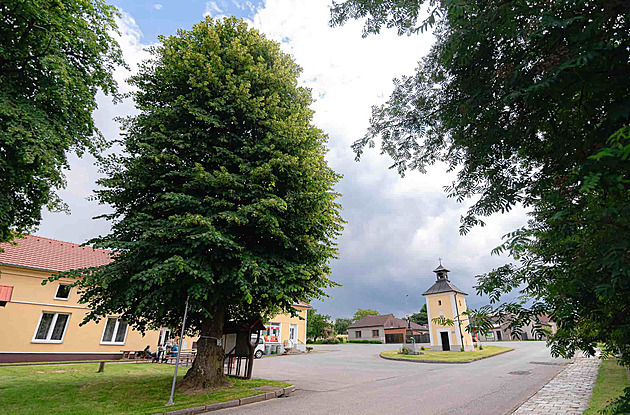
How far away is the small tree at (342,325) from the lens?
75250 mm

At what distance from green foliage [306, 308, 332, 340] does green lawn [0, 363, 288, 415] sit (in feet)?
140

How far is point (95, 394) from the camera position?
8.86 meters

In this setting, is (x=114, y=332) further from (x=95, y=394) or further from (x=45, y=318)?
(x=95, y=394)

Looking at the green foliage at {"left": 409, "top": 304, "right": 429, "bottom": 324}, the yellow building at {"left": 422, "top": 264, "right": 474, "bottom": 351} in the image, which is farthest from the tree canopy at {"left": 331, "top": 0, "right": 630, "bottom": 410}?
the green foliage at {"left": 409, "top": 304, "right": 429, "bottom": 324}

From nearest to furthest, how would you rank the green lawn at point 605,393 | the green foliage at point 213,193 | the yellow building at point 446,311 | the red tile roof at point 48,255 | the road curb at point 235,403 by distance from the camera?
the green lawn at point 605,393 → the road curb at point 235,403 → the green foliage at point 213,193 → the red tile roof at point 48,255 → the yellow building at point 446,311

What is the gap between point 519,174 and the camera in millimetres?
3613

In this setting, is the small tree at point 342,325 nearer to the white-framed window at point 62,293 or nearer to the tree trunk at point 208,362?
the white-framed window at point 62,293

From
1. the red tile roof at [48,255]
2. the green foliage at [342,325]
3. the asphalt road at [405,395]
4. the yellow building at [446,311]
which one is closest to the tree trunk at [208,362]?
the asphalt road at [405,395]

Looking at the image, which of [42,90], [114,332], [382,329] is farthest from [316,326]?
[42,90]

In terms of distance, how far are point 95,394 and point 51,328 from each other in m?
13.5

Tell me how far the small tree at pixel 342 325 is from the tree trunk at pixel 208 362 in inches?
2659

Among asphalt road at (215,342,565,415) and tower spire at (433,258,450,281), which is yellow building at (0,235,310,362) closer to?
asphalt road at (215,342,565,415)

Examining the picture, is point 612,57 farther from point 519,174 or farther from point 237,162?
point 237,162

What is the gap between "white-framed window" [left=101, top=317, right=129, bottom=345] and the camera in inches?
790
